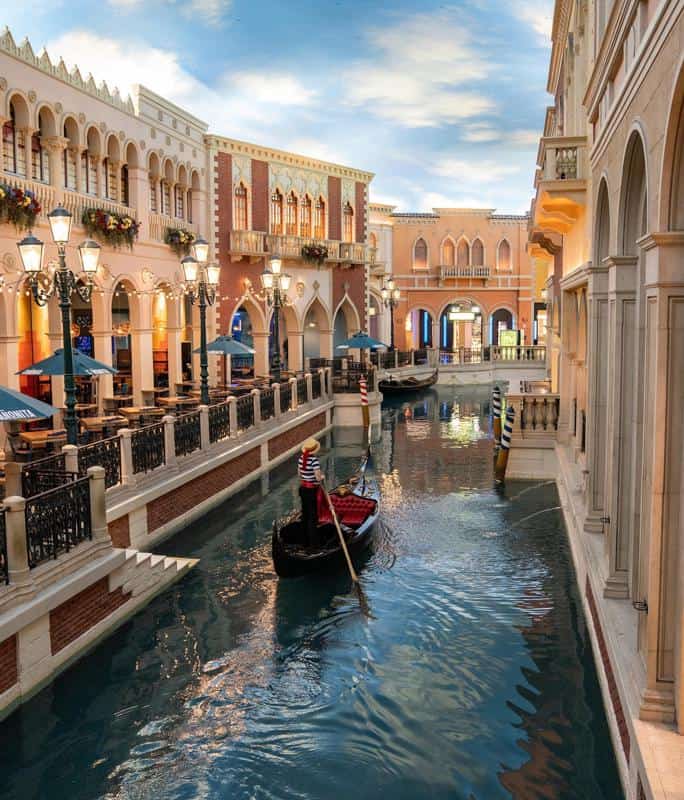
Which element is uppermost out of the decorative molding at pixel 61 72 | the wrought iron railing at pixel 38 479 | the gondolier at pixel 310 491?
the decorative molding at pixel 61 72

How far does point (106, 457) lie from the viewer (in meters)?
8.53

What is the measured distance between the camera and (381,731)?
536 cm

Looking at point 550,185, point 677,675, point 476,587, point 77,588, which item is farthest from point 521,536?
point 677,675

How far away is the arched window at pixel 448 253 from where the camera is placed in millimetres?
35156

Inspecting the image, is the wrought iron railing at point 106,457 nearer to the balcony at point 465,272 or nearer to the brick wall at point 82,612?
the brick wall at point 82,612

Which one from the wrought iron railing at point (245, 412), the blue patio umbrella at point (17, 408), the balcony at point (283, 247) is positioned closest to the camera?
the blue patio umbrella at point (17, 408)

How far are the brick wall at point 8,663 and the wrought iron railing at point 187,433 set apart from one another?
4.93 metres

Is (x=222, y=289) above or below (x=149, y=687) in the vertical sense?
above

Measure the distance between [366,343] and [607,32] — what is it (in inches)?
661

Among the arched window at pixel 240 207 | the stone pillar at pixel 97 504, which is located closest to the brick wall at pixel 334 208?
the arched window at pixel 240 207

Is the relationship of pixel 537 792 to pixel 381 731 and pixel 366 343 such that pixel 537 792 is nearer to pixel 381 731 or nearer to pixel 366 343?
pixel 381 731

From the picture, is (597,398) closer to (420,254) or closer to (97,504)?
(97,504)

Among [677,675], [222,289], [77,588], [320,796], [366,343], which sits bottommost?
[320,796]

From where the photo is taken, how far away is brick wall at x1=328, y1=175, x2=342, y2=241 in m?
23.8
